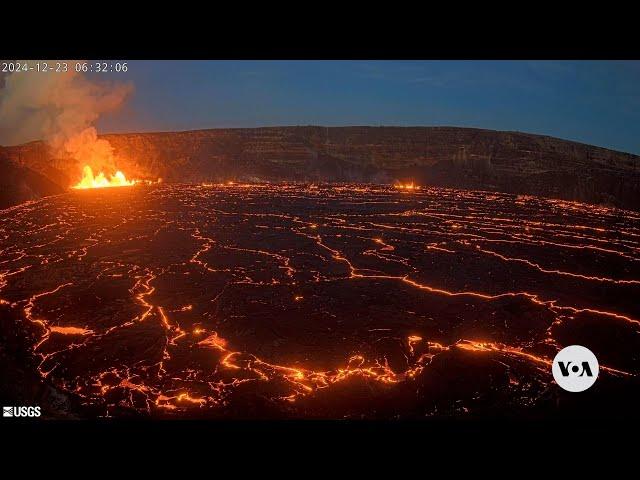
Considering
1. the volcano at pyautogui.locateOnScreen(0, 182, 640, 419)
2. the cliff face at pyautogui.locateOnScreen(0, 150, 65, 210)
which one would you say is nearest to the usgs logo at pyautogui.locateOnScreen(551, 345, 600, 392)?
the volcano at pyautogui.locateOnScreen(0, 182, 640, 419)

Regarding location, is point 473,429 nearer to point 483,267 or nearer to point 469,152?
point 483,267

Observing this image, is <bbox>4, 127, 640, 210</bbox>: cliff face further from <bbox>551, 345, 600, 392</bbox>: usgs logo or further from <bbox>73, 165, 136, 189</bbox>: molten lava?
<bbox>551, 345, 600, 392</bbox>: usgs logo

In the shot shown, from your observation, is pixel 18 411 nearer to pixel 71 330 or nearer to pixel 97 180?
pixel 71 330

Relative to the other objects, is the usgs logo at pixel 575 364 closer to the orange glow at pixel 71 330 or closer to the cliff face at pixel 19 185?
the orange glow at pixel 71 330

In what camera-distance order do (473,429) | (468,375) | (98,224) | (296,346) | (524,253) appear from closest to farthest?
(473,429) → (468,375) → (296,346) → (524,253) → (98,224)
